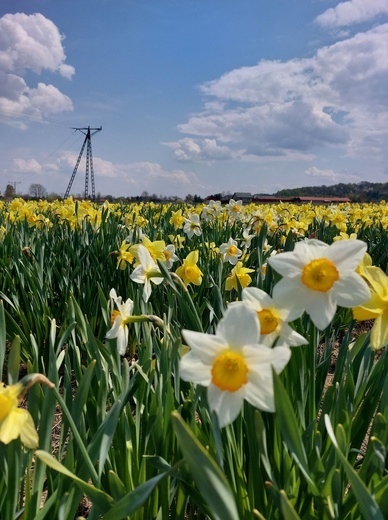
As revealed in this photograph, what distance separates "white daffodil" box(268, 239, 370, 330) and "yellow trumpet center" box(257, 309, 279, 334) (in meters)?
0.04

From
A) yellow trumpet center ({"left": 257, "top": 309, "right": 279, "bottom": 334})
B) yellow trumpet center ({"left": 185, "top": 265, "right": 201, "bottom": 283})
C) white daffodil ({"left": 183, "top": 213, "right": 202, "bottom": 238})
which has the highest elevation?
white daffodil ({"left": 183, "top": 213, "right": 202, "bottom": 238})

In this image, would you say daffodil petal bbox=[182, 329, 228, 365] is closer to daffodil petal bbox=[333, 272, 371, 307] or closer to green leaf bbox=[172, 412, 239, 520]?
green leaf bbox=[172, 412, 239, 520]

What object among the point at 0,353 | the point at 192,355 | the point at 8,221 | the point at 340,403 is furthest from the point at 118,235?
the point at 192,355

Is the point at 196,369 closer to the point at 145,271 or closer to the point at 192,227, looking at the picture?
the point at 145,271

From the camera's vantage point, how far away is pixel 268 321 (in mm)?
881

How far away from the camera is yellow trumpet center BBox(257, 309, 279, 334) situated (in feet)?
2.89

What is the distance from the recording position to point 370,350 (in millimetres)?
1438

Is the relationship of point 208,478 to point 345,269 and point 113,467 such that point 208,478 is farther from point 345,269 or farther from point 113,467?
point 113,467

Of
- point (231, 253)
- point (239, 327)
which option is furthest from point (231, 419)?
point (231, 253)

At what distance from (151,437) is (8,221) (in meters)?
4.61

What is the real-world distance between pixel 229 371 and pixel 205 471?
155 mm

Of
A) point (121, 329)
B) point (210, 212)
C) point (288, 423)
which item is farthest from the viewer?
point (210, 212)

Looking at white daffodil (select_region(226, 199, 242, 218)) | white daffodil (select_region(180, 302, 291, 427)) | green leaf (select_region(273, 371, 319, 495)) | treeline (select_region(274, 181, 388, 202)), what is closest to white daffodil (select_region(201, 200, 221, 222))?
white daffodil (select_region(226, 199, 242, 218))

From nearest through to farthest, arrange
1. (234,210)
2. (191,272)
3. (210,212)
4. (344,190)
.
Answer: (191,272)
(234,210)
(210,212)
(344,190)
